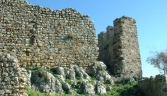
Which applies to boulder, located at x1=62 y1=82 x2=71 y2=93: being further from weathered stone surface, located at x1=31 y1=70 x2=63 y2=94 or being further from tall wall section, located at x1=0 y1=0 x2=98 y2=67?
tall wall section, located at x1=0 y1=0 x2=98 y2=67

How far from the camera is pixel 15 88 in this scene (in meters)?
9.98

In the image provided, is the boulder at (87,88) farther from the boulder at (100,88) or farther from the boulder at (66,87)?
the boulder at (66,87)

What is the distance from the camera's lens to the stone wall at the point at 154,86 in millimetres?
16078

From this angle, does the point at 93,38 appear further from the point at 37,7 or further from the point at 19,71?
the point at 19,71

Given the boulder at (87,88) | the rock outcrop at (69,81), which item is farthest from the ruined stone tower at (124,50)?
the boulder at (87,88)

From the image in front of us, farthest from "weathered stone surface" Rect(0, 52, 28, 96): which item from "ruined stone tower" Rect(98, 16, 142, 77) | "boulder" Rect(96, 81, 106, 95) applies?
"ruined stone tower" Rect(98, 16, 142, 77)

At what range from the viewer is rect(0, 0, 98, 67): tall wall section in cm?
1803

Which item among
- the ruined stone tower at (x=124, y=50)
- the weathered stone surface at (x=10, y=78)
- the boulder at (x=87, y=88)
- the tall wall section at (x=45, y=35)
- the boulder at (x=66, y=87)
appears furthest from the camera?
the ruined stone tower at (x=124, y=50)

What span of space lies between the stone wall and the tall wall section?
395 cm

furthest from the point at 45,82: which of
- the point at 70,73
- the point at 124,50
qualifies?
the point at 124,50

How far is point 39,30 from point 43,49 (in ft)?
4.05

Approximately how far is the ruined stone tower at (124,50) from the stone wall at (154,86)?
3485 millimetres

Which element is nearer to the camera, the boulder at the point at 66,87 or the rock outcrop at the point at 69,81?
the rock outcrop at the point at 69,81

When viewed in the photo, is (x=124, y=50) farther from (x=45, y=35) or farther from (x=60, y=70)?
(x=45, y=35)
